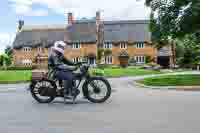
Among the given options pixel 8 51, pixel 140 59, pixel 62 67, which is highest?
pixel 8 51

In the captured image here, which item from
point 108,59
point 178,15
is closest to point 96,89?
point 178,15

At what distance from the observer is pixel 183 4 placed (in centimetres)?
2453

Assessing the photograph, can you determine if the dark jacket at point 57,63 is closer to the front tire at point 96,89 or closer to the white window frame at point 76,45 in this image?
the front tire at point 96,89

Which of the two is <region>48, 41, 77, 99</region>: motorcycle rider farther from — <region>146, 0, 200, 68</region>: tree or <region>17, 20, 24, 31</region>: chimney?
<region>17, 20, 24, 31</region>: chimney

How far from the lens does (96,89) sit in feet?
34.7

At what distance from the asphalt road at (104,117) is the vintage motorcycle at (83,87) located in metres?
0.28

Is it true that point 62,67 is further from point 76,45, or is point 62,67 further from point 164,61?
point 164,61

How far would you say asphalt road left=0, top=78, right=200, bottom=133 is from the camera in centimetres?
696

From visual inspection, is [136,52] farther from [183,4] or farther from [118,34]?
[183,4]

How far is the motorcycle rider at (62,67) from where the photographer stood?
10.4 metres

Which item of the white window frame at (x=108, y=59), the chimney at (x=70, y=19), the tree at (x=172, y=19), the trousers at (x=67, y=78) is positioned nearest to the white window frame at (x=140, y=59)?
the white window frame at (x=108, y=59)

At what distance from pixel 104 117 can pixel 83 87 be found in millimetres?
2502

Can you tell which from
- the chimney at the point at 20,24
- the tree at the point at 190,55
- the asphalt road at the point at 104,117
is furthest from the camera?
the chimney at the point at 20,24

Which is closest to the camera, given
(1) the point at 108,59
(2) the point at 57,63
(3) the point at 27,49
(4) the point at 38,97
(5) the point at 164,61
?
(2) the point at 57,63
